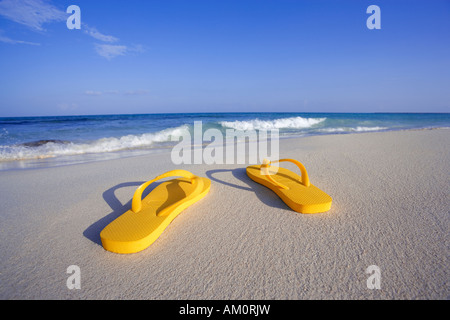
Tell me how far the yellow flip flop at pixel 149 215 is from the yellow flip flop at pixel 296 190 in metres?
0.73

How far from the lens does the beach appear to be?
3.90 feet

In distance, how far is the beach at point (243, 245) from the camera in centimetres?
119

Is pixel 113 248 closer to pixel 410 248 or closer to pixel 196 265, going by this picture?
pixel 196 265

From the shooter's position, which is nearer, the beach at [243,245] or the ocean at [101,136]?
the beach at [243,245]

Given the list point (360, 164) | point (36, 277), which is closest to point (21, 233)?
point (36, 277)

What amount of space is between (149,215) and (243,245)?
823 mm

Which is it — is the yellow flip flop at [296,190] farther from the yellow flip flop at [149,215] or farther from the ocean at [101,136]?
the ocean at [101,136]

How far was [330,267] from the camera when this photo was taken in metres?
1.30

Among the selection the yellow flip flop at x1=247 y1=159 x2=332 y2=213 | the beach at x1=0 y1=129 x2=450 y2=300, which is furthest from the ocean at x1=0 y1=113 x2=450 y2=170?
the yellow flip flop at x1=247 y1=159 x2=332 y2=213

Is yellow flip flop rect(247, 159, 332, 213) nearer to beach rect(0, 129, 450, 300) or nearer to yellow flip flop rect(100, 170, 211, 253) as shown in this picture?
beach rect(0, 129, 450, 300)

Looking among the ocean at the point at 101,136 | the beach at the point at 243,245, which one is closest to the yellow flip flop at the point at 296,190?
the beach at the point at 243,245

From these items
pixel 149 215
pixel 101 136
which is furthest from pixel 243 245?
pixel 101 136

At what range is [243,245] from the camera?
1.53 meters

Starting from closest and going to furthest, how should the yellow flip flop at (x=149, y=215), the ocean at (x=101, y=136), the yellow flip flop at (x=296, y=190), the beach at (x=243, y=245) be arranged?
the beach at (x=243, y=245) → the yellow flip flop at (x=149, y=215) → the yellow flip flop at (x=296, y=190) → the ocean at (x=101, y=136)
